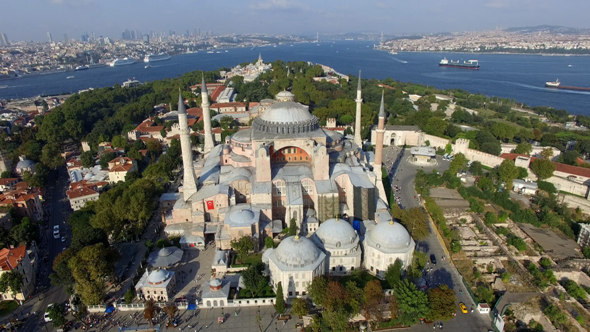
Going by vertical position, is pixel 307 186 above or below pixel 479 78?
above

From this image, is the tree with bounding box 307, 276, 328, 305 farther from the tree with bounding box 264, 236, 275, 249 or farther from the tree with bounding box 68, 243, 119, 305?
the tree with bounding box 68, 243, 119, 305

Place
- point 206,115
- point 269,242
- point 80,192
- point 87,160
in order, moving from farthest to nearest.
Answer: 1. point 87,160
2. point 206,115
3. point 80,192
4. point 269,242

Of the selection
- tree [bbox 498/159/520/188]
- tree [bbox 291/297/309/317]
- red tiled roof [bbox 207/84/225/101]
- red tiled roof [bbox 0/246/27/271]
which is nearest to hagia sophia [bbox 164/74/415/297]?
tree [bbox 291/297/309/317]

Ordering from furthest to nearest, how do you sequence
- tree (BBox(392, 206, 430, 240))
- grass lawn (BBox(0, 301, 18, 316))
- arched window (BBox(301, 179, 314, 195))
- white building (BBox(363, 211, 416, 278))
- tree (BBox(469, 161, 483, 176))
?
tree (BBox(469, 161, 483, 176)) < arched window (BBox(301, 179, 314, 195)) < tree (BBox(392, 206, 430, 240)) < white building (BBox(363, 211, 416, 278)) < grass lawn (BBox(0, 301, 18, 316))

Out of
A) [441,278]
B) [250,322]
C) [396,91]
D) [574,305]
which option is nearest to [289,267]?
[250,322]

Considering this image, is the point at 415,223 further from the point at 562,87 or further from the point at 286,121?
the point at 562,87

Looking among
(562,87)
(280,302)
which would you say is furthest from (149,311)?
(562,87)
